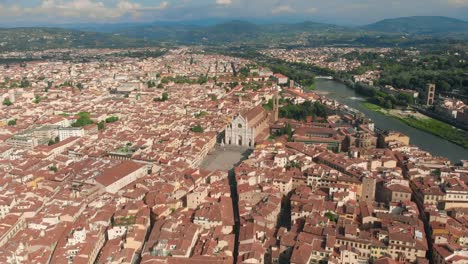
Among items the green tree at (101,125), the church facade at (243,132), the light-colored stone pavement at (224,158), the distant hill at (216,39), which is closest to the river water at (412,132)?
the church facade at (243,132)

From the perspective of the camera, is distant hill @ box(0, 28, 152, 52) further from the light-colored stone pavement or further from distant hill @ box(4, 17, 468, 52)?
the light-colored stone pavement

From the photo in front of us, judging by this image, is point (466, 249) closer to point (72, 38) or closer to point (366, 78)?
point (366, 78)

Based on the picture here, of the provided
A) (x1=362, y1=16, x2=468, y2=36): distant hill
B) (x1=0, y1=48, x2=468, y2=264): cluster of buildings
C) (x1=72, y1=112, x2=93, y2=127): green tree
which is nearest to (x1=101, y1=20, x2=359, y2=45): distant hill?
(x1=362, y1=16, x2=468, y2=36): distant hill

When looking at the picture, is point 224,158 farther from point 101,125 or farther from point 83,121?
point 83,121

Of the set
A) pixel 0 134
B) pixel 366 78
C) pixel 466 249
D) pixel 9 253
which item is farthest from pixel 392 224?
pixel 366 78

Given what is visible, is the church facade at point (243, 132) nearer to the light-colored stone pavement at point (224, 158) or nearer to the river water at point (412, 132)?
the light-colored stone pavement at point (224, 158)
